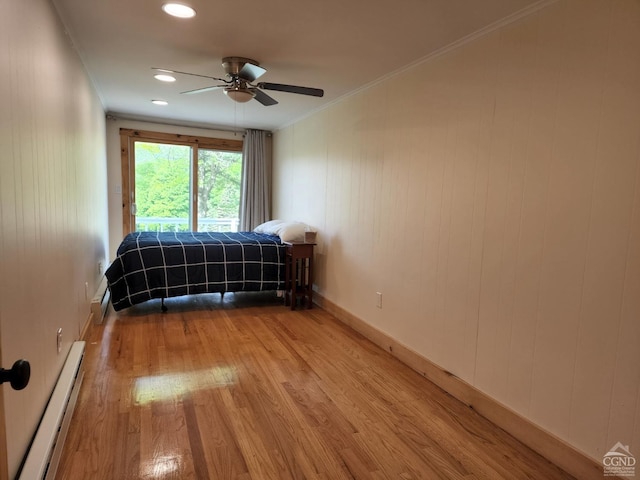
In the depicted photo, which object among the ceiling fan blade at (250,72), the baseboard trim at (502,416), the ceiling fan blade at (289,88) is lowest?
the baseboard trim at (502,416)

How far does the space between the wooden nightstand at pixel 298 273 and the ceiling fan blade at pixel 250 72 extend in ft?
5.73

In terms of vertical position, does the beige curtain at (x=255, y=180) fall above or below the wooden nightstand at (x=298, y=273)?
above

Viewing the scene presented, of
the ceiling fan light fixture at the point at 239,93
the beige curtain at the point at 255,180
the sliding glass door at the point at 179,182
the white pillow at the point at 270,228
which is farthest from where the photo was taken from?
the beige curtain at the point at 255,180

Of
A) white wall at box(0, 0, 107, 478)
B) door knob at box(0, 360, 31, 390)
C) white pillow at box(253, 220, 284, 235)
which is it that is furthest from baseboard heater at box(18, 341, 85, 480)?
white pillow at box(253, 220, 284, 235)

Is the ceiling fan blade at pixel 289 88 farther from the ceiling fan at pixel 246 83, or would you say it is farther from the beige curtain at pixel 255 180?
the beige curtain at pixel 255 180

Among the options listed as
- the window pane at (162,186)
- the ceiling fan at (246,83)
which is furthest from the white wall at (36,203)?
the window pane at (162,186)

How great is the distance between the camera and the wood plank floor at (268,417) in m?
1.70

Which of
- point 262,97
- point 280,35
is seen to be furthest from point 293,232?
point 280,35

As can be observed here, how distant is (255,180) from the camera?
234 inches

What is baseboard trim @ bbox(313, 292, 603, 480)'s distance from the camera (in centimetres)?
169

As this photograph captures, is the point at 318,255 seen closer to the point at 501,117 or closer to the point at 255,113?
the point at 255,113

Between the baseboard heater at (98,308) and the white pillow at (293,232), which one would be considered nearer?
the baseboard heater at (98,308)

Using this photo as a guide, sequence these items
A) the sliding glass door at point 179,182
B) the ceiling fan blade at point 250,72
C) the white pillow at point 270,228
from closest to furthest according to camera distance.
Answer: the ceiling fan blade at point 250,72 → the white pillow at point 270,228 → the sliding glass door at point 179,182

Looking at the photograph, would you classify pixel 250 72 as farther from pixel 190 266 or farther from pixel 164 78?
pixel 190 266
